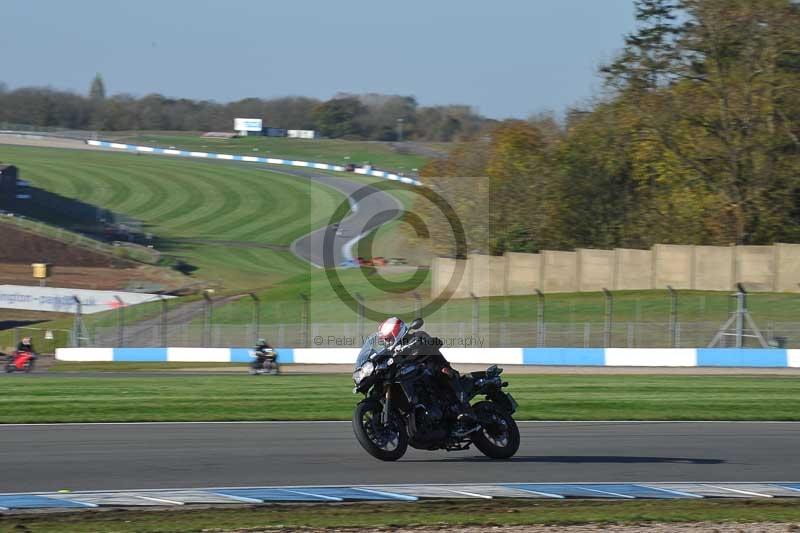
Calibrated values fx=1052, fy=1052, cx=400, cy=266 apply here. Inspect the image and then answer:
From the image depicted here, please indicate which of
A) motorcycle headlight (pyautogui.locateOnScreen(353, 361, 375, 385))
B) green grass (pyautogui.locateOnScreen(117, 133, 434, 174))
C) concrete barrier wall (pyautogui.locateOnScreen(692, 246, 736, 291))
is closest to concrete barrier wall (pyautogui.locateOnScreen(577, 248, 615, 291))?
concrete barrier wall (pyautogui.locateOnScreen(692, 246, 736, 291))

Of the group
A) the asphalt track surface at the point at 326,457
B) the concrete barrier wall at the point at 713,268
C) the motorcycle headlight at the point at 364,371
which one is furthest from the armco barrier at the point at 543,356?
the motorcycle headlight at the point at 364,371

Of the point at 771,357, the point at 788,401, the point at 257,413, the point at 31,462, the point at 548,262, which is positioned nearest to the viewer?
the point at 31,462

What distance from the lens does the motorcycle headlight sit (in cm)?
1110

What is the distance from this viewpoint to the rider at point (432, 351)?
1126cm

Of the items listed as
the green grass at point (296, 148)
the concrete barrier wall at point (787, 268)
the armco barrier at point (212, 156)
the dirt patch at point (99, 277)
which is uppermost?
the green grass at point (296, 148)

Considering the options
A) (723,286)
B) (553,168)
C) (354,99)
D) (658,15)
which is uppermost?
(354,99)

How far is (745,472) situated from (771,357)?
70.1 feet

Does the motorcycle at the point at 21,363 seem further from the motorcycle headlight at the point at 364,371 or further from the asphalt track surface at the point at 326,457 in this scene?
the motorcycle headlight at the point at 364,371

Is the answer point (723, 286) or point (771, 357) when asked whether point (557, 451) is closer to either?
point (771, 357)

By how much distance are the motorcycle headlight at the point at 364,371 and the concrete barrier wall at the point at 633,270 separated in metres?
31.4

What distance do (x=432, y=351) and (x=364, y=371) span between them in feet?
2.78

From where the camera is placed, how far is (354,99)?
153750mm

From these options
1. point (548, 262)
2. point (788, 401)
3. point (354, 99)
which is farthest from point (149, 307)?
point (354, 99)

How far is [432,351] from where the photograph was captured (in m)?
11.5
